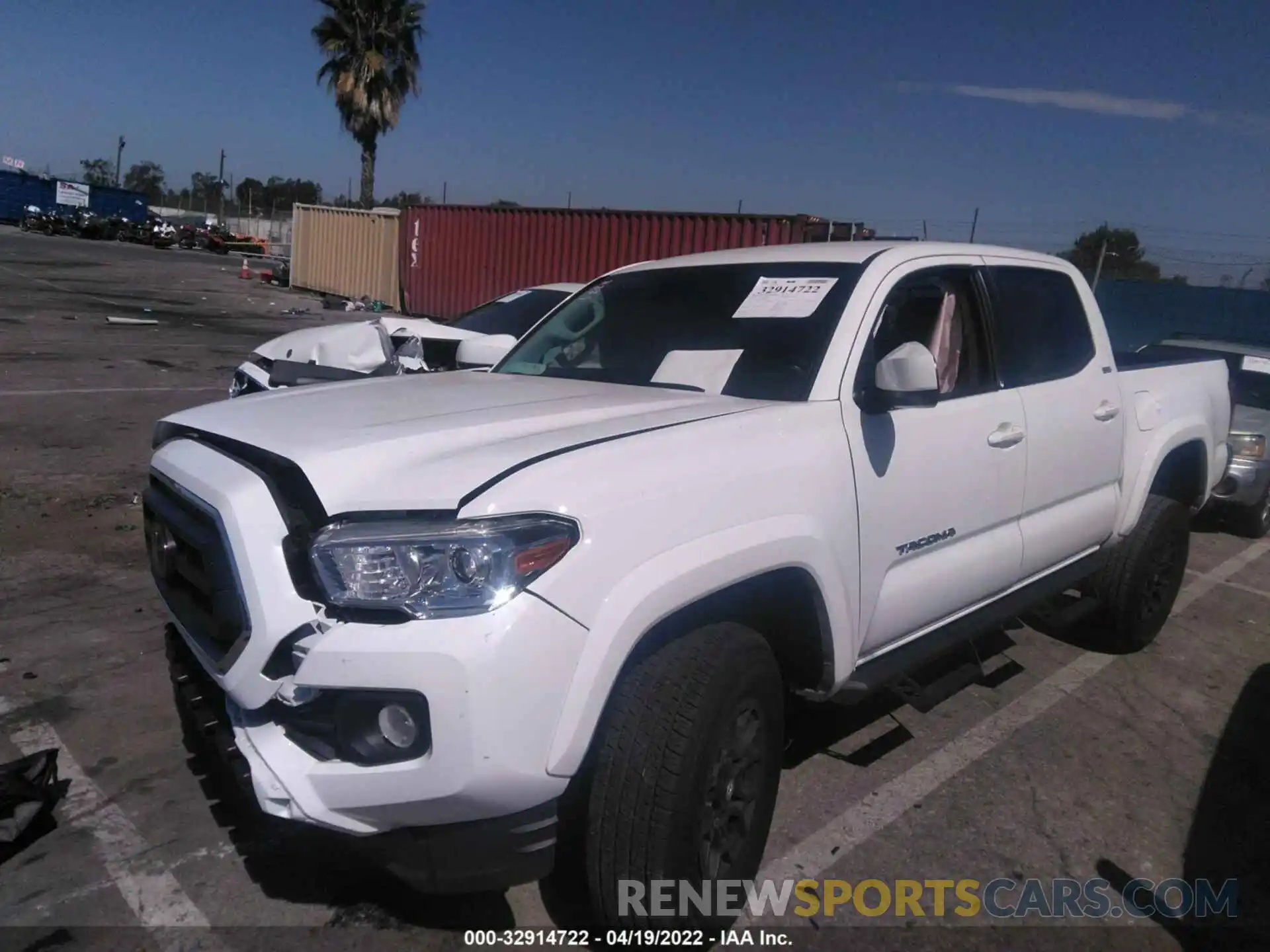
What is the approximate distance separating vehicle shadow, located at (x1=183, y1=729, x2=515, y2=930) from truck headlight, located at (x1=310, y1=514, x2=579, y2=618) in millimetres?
807

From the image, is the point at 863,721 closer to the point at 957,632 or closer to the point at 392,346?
the point at 957,632

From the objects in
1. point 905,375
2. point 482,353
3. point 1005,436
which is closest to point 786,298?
point 905,375

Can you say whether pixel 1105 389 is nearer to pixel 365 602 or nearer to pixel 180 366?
pixel 365 602

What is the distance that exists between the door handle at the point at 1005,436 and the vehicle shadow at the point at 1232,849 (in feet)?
4.64

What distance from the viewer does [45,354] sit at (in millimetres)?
12328

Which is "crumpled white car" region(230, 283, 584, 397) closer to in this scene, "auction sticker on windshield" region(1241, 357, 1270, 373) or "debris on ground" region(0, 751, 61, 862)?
"debris on ground" region(0, 751, 61, 862)

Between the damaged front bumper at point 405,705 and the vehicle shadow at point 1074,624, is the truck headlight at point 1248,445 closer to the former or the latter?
the vehicle shadow at point 1074,624

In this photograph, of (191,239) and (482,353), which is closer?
(482,353)

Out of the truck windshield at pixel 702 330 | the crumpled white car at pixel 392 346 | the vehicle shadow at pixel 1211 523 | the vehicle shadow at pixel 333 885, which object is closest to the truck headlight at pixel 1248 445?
the vehicle shadow at pixel 1211 523

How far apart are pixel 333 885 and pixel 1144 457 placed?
3918mm

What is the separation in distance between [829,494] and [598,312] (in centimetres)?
156

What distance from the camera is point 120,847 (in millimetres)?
2912

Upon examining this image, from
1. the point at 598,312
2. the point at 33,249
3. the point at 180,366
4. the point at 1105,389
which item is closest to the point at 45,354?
the point at 180,366

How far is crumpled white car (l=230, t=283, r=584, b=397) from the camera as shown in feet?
18.3
